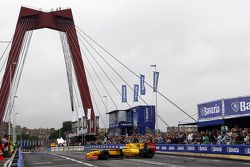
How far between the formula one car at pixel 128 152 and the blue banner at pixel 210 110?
12.2 metres

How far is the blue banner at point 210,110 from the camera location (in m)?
39.4

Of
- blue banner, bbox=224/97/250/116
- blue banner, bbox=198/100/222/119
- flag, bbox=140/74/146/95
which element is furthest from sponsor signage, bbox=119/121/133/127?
blue banner, bbox=224/97/250/116

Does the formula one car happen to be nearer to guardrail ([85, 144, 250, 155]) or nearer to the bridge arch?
guardrail ([85, 144, 250, 155])

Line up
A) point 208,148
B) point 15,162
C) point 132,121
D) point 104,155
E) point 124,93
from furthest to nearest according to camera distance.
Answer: point 132,121 < point 124,93 < point 208,148 < point 104,155 < point 15,162

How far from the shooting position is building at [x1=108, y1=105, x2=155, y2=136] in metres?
72.5

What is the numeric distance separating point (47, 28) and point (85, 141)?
2538 cm

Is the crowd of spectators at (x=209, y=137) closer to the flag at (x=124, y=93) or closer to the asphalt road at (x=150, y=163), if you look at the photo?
the asphalt road at (x=150, y=163)

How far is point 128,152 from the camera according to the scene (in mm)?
28938

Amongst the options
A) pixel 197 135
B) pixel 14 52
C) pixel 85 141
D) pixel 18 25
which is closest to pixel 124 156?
pixel 197 135

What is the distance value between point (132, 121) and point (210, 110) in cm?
4620

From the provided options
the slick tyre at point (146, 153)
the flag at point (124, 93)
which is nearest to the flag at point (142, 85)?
the flag at point (124, 93)

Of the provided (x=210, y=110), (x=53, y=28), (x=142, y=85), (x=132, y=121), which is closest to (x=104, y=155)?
(x=210, y=110)

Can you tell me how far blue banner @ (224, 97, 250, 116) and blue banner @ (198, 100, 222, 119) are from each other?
1.06 metres

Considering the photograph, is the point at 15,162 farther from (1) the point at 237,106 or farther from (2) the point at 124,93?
(2) the point at 124,93
